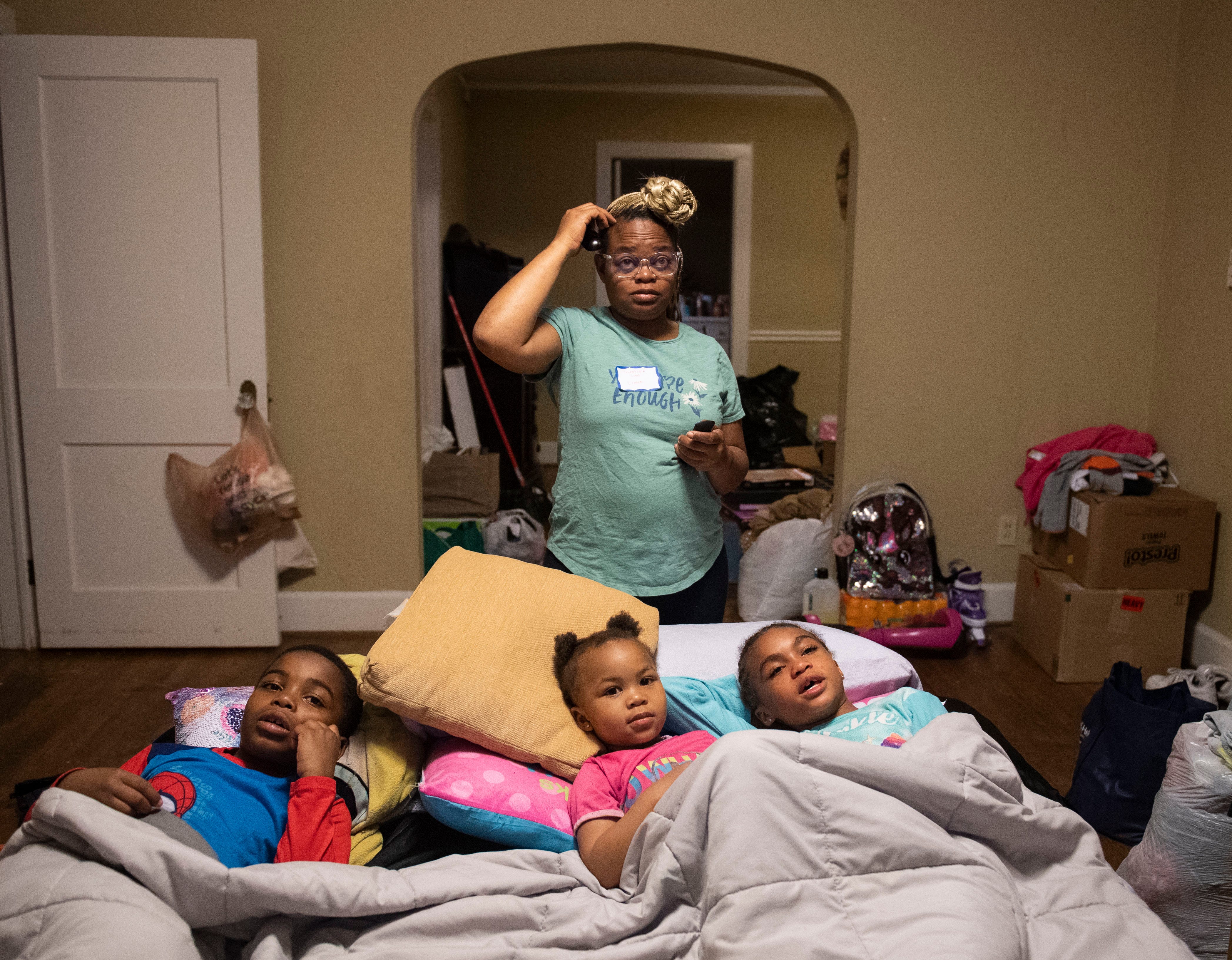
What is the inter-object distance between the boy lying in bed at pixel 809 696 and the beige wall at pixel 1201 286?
2029mm

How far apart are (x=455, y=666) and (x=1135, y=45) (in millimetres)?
3310

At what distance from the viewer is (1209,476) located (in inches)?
122

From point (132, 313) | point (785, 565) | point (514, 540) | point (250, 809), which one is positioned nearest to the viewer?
point (250, 809)

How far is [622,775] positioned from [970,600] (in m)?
2.36

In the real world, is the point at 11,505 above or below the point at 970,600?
above

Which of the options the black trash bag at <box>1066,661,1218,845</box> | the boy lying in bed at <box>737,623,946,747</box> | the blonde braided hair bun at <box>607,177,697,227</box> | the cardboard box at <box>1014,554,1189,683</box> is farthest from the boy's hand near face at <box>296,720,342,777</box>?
A: the cardboard box at <box>1014,554,1189,683</box>

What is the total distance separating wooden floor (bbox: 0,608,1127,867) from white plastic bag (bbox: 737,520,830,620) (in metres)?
0.49

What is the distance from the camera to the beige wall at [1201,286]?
9.95 feet

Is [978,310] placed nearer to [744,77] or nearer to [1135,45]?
[1135,45]

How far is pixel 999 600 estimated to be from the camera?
3.61 m

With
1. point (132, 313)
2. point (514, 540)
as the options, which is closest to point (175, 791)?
point (132, 313)

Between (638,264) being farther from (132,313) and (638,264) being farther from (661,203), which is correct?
(132,313)

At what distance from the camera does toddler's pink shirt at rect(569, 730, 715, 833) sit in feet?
4.52

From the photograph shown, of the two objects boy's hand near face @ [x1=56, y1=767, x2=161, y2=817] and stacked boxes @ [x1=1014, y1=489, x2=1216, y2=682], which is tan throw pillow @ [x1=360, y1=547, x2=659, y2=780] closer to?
boy's hand near face @ [x1=56, y1=767, x2=161, y2=817]
